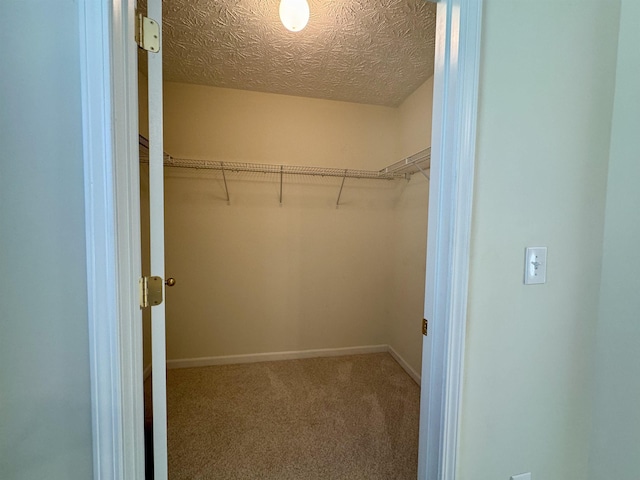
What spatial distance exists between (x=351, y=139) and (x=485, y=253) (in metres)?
2.00

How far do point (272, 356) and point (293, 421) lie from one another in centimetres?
83

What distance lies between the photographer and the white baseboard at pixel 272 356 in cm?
232

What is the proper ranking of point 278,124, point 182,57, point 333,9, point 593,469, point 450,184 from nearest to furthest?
1. point 450,184
2. point 593,469
3. point 333,9
4. point 182,57
5. point 278,124

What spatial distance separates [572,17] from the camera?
82 cm

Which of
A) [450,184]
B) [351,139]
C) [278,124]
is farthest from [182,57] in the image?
[450,184]

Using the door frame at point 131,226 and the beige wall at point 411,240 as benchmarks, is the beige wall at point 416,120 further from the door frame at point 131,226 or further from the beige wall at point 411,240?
the door frame at point 131,226

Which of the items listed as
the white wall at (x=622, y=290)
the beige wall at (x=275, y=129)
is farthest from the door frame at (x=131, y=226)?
the beige wall at (x=275, y=129)

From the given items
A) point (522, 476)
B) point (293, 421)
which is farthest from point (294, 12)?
point (293, 421)

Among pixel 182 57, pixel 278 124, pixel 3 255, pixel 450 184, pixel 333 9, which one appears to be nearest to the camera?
pixel 3 255

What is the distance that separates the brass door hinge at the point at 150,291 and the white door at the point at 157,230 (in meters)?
0.02

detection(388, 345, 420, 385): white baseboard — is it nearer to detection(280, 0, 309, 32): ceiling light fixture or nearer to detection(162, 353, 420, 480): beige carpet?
detection(162, 353, 420, 480): beige carpet

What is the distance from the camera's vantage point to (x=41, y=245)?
1.88 feet

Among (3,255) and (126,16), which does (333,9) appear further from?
(3,255)

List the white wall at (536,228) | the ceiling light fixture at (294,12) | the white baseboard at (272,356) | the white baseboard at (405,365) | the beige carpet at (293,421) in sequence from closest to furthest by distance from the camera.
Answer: the white wall at (536,228) → the ceiling light fixture at (294,12) → the beige carpet at (293,421) → the white baseboard at (405,365) → the white baseboard at (272,356)
